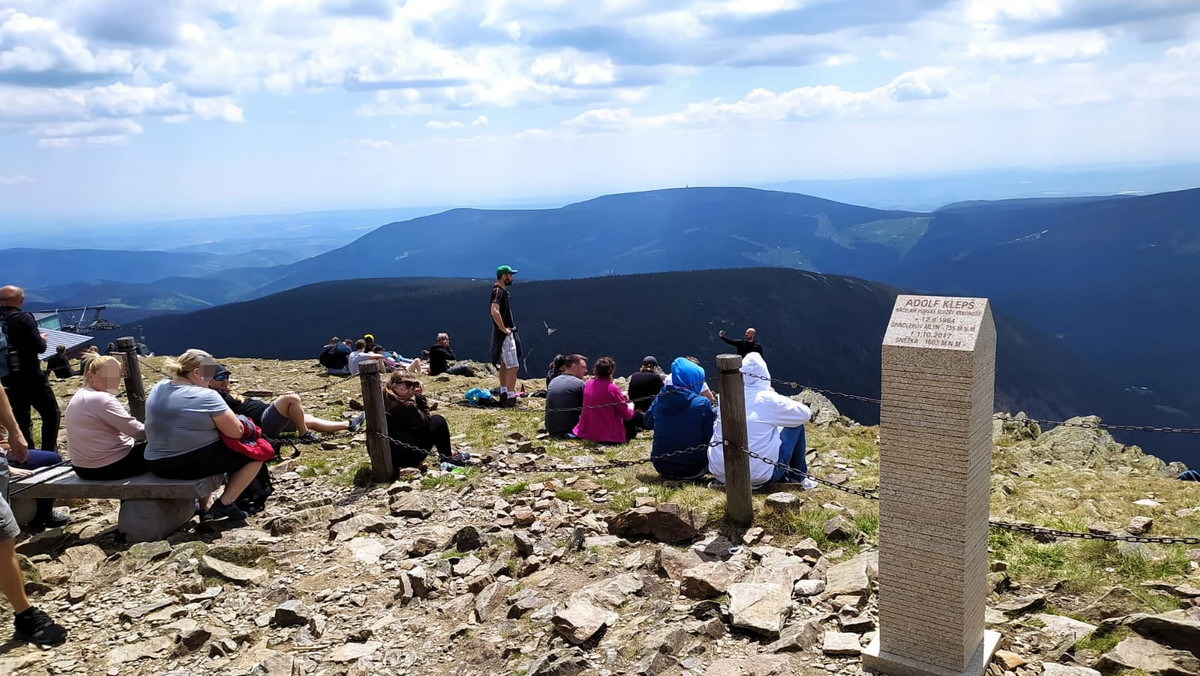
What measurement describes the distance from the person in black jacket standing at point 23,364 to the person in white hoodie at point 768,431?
850 centimetres

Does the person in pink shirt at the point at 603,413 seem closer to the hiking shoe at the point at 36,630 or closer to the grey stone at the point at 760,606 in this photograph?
the grey stone at the point at 760,606

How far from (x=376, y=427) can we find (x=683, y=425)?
379 centimetres

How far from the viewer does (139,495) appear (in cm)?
784

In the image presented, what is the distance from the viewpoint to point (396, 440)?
9.91m

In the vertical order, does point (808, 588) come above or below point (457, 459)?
above

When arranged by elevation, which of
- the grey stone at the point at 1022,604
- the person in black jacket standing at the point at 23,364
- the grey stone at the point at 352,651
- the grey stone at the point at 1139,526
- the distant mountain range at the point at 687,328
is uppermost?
the person in black jacket standing at the point at 23,364

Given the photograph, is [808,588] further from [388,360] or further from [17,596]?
[388,360]

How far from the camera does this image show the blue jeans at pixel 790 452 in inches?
344

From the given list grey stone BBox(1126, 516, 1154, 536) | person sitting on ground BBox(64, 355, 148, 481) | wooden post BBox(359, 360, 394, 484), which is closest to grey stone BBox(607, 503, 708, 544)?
wooden post BBox(359, 360, 394, 484)

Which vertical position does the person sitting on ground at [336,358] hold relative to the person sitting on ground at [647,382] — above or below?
below

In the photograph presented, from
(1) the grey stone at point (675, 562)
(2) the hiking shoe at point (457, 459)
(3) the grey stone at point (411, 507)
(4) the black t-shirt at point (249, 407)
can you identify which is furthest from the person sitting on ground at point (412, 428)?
(1) the grey stone at point (675, 562)

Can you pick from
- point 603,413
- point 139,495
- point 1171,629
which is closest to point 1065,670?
point 1171,629

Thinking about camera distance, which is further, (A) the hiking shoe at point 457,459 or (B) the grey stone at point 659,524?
(A) the hiking shoe at point 457,459

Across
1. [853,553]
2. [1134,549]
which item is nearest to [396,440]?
[853,553]
